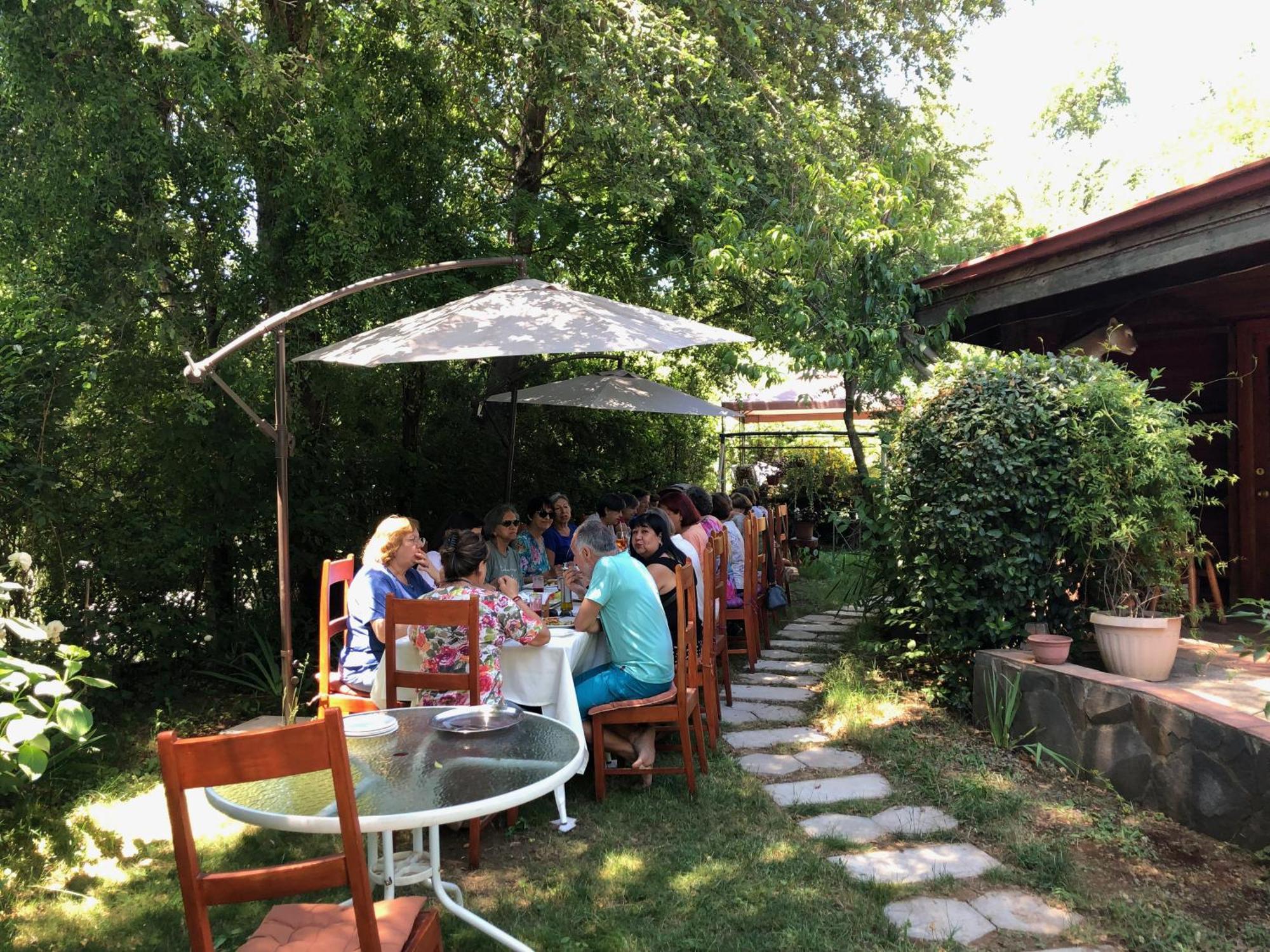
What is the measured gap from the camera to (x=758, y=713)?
5.40 m

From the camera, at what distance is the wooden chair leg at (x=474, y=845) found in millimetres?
3299

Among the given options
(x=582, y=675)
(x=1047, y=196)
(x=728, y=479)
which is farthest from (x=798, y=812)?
(x=1047, y=196)

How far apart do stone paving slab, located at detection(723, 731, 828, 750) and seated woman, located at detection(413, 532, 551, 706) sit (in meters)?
1.58

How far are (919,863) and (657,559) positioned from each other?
5.93ft

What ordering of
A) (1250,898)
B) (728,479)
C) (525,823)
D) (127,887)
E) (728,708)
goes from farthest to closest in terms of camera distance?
(728,479)
(728,708)
(525,823)
(127,887)
(1250,898)

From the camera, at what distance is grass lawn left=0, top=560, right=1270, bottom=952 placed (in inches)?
112

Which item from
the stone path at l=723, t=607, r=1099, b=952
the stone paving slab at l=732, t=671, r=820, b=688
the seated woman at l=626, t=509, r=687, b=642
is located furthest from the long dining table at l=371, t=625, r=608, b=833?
the stone paving slab at l=732, t=671, r=820, b=688

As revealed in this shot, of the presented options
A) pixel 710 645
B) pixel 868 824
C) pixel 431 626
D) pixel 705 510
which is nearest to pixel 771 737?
pixel 710 645

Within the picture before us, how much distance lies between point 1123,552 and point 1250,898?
1.81 metres

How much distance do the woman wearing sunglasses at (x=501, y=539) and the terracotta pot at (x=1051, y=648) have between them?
9.49ft

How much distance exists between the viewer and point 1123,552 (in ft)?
14.6

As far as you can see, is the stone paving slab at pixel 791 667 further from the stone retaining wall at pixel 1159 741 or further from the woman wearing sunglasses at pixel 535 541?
the stone retaining wall at pixel 1159 741

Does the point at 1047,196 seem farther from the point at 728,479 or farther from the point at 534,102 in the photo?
the point at 534,102

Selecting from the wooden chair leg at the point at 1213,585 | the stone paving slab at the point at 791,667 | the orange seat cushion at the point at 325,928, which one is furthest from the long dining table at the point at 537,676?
the wooden chair leg at the point at 1213,585
